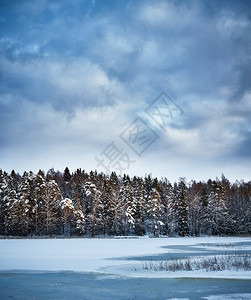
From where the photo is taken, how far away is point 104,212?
64938 mm

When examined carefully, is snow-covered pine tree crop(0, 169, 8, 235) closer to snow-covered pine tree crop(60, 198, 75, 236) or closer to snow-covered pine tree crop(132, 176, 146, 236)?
snow-covered pine tree crop(60, 198, 75, 236)

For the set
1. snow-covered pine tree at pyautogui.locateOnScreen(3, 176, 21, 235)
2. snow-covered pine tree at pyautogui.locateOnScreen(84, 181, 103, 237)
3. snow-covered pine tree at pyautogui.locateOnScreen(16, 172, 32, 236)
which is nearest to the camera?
snow-covered pine tree at pyautogui.locateOnScreen(16, 172, 32, 236)

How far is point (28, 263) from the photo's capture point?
790 inches

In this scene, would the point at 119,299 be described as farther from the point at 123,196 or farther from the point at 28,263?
the point at 123,196

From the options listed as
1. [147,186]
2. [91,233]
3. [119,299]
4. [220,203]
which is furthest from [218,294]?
[147,186]

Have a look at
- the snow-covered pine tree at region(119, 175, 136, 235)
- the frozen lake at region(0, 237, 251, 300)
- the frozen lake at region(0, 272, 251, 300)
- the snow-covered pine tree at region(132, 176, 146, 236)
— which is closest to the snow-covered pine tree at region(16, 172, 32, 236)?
the snow-covered pine tree at region(119, 175, 136, 235)

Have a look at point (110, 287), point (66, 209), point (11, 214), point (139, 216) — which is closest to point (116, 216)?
point (139, 216)

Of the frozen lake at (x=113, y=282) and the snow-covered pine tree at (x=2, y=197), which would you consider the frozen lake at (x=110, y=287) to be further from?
the snow-covered pine tree at (x=2, y=197)

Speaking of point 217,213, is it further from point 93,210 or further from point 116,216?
point 93,210

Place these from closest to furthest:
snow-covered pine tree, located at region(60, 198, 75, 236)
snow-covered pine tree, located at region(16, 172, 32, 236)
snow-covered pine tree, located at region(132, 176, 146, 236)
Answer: snow-covered pine tree, located at region(16, 172, 32, 236) → snow-covered pine tree, located at region(60, 198, 75, 236) → snow-covered pine tree, located at region(132, 176, 146, 236)

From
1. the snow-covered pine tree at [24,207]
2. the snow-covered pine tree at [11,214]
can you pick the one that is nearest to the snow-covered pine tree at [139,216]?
the snow-covered pine tree at [24,207]

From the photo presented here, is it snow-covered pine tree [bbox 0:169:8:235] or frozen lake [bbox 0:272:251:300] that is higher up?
snow-covered pine tree [bbox 0:169:8:235]

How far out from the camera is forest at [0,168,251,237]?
5931cm

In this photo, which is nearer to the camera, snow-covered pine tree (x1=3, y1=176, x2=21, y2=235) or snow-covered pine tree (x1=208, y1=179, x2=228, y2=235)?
snow-covered pine tree (x1=3, y1=176, x2=21, y2=235)
